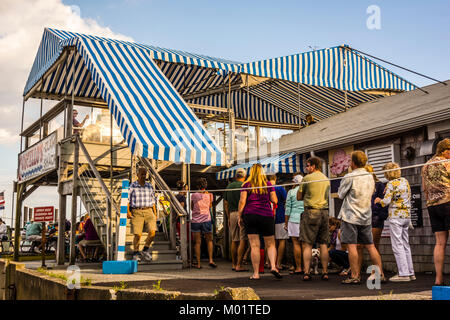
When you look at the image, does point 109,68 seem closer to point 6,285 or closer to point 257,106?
point 6,285

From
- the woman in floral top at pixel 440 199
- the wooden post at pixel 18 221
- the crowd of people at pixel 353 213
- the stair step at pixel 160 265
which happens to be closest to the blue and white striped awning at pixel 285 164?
the crowd of people at pixel 353 213

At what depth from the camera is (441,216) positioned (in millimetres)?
5484

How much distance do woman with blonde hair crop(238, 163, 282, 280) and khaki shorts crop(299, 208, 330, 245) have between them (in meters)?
0.47

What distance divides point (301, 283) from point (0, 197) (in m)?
23.9

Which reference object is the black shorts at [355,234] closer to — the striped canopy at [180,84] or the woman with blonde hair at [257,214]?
the woman with blonde hair at [257,214]

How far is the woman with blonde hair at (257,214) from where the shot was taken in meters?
7.14

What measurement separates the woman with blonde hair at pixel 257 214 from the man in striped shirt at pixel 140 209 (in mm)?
2449

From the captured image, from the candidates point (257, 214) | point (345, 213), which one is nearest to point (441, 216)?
point (345, 213)

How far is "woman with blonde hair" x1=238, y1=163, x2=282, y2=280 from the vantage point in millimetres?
7145

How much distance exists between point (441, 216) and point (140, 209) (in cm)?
534

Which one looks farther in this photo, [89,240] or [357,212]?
[89,240]

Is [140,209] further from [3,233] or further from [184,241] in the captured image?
[3,233]

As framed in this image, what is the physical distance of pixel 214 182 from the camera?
1466cm
